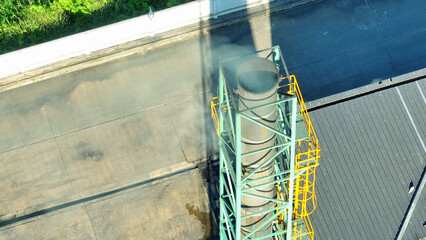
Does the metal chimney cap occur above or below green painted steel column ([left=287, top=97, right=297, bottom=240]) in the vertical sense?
above

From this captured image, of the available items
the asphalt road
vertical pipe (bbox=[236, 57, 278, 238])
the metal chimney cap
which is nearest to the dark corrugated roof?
vertical pipe (bbox=[236, 57, 278, 238])

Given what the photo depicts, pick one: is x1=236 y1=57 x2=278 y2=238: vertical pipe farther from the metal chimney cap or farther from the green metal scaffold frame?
the green metal scaffold frame

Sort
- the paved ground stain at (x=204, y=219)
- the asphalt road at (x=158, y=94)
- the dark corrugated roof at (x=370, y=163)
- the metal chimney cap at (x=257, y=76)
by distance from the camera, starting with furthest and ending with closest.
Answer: the asphalt road at (x=158, y=94)
the paved ground stain at (x=204, y=219)
the dark corrugated roof at (x=370, y=163)
the metal chimney cap at (x=257, y=76)

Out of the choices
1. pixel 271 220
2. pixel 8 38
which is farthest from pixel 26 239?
pixel 271 220

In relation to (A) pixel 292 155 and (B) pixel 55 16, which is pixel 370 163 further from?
(B) pixel 55 16

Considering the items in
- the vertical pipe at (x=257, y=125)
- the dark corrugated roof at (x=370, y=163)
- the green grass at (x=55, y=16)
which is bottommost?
the dark corrugated roof at (x=370, y=163)

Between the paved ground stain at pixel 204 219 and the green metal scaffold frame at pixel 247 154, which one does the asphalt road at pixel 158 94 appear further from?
the green metal scaffold frame at pixel 247 154

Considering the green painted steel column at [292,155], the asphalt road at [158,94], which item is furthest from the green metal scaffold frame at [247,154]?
the asphalt road at [158,94]
